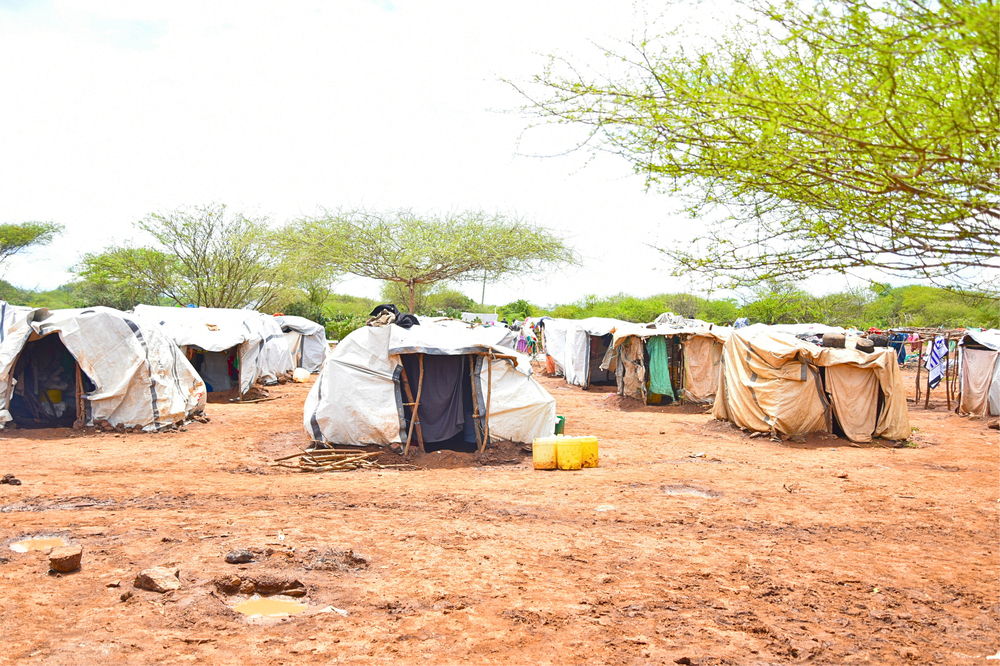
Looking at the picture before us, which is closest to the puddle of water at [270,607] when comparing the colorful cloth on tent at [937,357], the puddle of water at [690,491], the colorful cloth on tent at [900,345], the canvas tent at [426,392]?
the puddle of water at [690,491]

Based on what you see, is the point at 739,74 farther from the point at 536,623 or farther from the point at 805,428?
the point at 805,428

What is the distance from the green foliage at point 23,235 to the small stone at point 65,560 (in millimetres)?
36797

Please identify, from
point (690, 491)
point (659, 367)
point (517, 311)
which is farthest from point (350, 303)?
point (690, 491)

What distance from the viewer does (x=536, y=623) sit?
14.9 feet

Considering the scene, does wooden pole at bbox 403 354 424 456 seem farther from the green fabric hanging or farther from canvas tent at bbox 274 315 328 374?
canvas tent at bbox 274 315 328 374

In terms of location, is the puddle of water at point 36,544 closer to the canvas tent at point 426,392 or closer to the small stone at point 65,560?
the small stone at point 65,560

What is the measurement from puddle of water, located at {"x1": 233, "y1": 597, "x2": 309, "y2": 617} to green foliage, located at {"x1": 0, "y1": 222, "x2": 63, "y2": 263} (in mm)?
37987

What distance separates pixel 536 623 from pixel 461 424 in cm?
671

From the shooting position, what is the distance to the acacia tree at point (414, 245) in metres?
23.9

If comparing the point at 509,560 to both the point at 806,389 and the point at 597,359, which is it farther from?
the point at 597,359

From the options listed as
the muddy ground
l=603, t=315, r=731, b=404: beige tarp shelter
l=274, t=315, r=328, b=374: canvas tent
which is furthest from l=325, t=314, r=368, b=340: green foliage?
the muddy ground

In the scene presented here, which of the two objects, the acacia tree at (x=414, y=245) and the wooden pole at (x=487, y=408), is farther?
the acacia tree at (x=414, y=245)

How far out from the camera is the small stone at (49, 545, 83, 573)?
494cm

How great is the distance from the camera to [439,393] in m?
11.1
